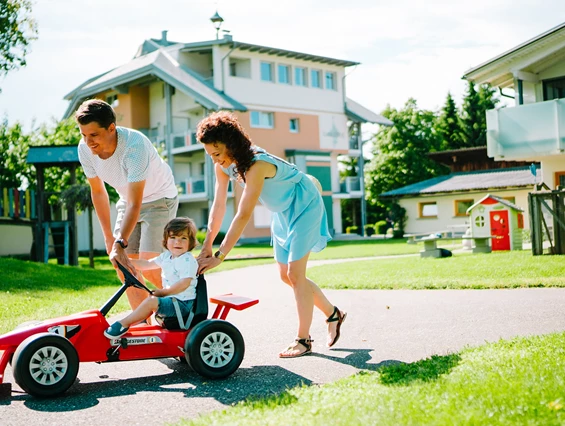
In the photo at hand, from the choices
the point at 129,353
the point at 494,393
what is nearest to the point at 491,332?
the point at 494,393

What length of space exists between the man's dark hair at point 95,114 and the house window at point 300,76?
3866 centimetres

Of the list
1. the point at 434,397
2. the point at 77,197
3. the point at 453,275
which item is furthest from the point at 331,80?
the point at 434,397

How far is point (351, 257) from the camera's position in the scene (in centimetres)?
2170

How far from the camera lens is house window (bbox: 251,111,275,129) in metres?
41.4

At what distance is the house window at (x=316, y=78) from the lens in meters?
44.3

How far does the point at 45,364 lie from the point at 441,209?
1476 inches

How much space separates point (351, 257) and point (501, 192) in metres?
19.3

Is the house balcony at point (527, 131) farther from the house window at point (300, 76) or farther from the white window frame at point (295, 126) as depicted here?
the house window at point (300, 76)

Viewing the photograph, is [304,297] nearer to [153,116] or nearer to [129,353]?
[129,353]

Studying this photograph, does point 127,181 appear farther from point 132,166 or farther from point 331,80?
point 331,80

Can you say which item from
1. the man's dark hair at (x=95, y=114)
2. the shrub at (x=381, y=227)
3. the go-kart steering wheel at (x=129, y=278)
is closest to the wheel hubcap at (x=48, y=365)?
the go-kart steering wheel at (x=129, y=278)

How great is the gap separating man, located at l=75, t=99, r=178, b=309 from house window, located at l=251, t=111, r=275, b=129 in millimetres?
35578

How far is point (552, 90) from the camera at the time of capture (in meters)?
22.8

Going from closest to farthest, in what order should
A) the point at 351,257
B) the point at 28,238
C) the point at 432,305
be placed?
the point at 432,305, the point at 351,257, the point at 28,238
